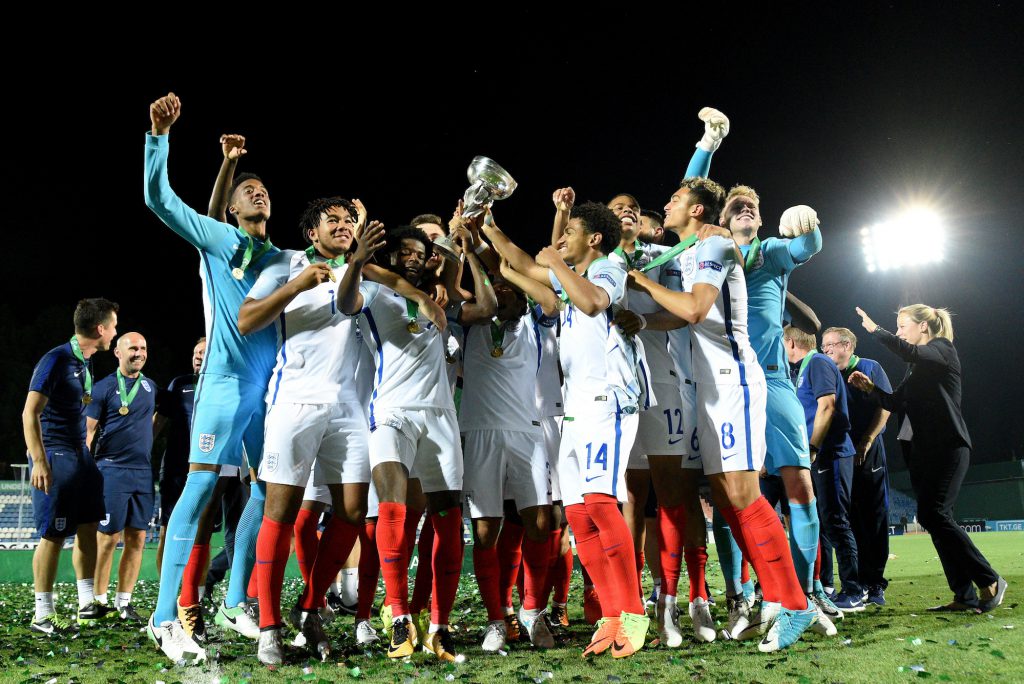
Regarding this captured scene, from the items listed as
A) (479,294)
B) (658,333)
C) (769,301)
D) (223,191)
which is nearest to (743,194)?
(769,301)

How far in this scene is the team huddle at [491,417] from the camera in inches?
172

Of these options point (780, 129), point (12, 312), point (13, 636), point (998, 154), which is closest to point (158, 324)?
point (12, 312)

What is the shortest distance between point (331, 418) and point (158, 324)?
3215 cm

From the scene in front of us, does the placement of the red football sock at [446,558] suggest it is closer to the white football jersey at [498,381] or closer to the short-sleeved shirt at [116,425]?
the white football jersey at [498,381]

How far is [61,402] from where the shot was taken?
6637 millimetres

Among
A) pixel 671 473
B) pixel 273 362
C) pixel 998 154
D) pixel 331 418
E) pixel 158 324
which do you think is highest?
pixel 998 154

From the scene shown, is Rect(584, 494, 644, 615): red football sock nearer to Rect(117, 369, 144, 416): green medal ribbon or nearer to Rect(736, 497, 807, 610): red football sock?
Rect(736, 497, 807, 610): red football sock

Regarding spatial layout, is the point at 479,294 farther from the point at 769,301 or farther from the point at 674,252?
the point at 769,301

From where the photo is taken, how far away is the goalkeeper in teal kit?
447 cm

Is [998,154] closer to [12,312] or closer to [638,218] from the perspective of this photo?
[638,218]

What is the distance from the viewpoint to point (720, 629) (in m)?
5.03

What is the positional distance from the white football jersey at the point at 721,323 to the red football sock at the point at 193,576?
3217 millimetres

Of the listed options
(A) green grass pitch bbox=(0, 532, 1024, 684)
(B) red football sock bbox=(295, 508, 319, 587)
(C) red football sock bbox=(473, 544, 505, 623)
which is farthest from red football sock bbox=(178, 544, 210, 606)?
(C) red football sock bbox=(473, 544, 505, 623)

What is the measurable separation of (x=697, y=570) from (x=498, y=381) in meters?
1.77
